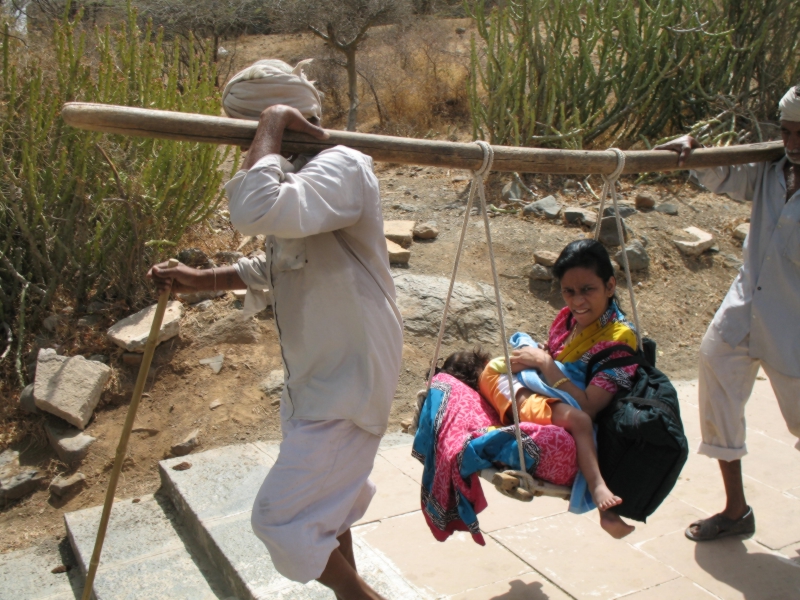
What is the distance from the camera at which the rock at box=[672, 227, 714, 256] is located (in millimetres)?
6738

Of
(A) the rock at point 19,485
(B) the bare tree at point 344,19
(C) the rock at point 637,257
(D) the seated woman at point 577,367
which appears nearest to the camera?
(D) the seated woman at point 577,367

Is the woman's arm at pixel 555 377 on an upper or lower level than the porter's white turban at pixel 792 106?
lower

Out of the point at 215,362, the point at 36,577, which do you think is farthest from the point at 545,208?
the point at 36,577

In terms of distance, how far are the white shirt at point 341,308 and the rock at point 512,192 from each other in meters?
5.53

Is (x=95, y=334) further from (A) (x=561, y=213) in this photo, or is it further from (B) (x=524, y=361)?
(A) (x=561, y=213)

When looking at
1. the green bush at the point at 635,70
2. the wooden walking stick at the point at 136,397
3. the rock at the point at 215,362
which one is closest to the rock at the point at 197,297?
the rock at the point at 215,362

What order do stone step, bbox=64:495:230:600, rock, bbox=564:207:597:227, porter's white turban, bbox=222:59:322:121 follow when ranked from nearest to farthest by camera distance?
1. porter's white turban, bbox=222:59:322:121
2. stone step, bbox=64:495:230:600
3. rock, bbox=564:207:597:227

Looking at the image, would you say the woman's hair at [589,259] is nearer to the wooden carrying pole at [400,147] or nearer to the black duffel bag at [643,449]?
the wooden carrying pole at [400,147]

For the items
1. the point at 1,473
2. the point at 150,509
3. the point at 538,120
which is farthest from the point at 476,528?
the point at 538,120

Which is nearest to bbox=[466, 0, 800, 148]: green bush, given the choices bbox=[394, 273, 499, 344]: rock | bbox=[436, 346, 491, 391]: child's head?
bbox=[394, 273, 499, 344]: rock

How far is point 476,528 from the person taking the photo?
8.05ft

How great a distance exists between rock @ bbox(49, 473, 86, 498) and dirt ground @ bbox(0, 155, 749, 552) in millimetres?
43

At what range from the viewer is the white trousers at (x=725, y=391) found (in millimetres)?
2943

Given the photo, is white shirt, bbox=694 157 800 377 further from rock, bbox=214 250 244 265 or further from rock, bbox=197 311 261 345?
rock, bbox=214 250 244 265
